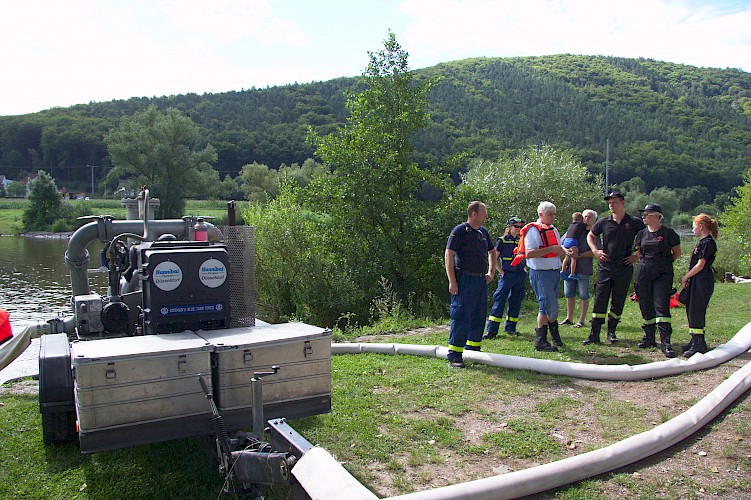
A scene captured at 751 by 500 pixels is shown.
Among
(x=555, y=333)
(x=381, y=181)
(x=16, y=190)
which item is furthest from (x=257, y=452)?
(x=16, y=190)

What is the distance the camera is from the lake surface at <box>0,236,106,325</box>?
19.5 m

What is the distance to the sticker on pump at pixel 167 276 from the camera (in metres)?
4.46

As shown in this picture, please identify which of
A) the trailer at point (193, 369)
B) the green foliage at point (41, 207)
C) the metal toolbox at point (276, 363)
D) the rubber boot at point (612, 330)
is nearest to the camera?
the trailer at point (193, 369)

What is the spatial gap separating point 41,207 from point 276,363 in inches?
2466

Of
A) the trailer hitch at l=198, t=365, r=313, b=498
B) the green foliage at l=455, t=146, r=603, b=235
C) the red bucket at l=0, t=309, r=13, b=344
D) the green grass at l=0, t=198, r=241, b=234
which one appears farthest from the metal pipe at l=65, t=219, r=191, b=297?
the green grass at l=0, t=198, r=241, b=234

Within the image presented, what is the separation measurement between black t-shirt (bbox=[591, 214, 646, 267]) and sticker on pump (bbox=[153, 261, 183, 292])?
593 centimetres

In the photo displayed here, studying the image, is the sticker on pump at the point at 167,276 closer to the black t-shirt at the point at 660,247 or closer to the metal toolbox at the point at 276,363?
the metal toolbox at the point at 276,363

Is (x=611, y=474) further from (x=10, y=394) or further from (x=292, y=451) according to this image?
(x=10, y=394)

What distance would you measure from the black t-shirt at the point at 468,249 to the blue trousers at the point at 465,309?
0.41 ft

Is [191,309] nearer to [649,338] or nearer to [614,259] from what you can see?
[614,259]

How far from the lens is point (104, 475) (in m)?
4.36

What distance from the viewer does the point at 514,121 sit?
11075 centimetres

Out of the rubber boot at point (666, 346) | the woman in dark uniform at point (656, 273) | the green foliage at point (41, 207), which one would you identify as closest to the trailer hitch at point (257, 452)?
the rubber boot at point (666, 346)

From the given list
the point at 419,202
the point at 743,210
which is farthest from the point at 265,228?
the point at 743,210
